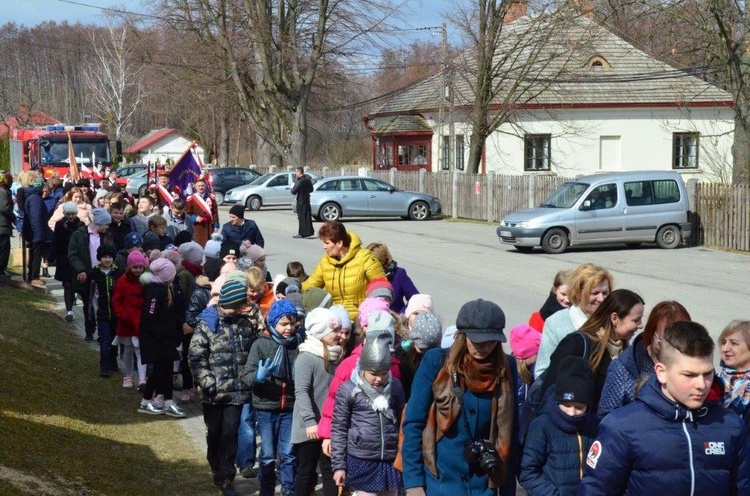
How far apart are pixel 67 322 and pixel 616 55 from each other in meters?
39.6

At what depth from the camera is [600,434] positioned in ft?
12.9

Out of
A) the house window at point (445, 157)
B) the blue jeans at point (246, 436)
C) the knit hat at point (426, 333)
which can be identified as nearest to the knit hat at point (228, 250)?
the blue jeans at point (246, 436)

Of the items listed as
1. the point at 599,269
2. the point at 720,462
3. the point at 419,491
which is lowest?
the point at 419,491

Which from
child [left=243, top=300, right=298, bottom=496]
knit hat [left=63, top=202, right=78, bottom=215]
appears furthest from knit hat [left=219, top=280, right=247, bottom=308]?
knit hat [left=63, top=202, right=78, bottom=215]

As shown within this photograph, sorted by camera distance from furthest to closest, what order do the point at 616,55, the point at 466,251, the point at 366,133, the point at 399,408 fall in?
the point at 366,133, the point at 616,55, the point at 466,251, the point at 399,408

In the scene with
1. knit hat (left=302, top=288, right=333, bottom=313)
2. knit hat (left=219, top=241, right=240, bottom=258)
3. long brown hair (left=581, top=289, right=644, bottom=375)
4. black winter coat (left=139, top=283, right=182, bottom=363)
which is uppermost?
long brown hair (left=581, top=289, right=644, bottom=375)

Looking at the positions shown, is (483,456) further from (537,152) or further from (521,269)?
(537,152)

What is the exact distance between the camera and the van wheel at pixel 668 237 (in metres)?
25.2

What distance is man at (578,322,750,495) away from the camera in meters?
3.78

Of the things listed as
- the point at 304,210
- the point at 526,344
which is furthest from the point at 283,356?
the point at 304,210

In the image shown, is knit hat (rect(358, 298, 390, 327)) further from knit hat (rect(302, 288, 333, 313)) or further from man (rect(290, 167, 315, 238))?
man (rect(290, 167, 315, 238))

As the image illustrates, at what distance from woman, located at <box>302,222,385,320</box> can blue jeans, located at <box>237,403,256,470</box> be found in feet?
4.28

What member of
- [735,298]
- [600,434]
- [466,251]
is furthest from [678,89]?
[600,434]

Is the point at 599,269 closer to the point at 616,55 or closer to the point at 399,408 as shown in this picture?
the point at 399,408
